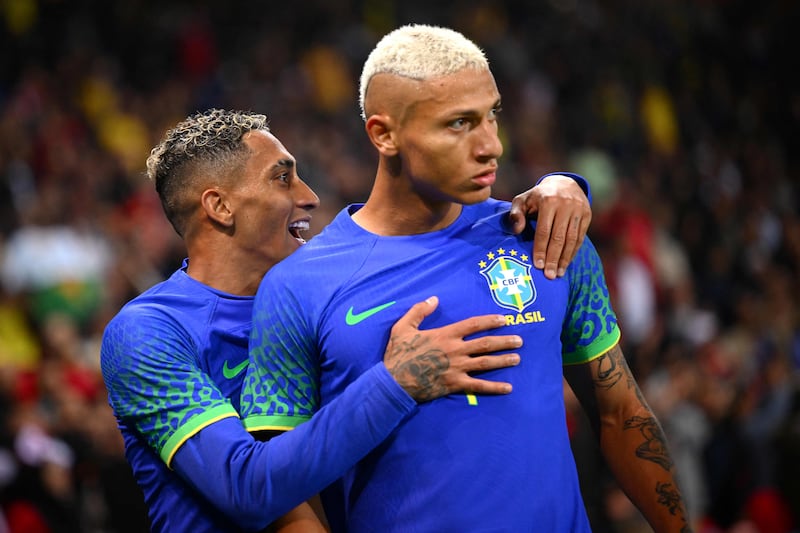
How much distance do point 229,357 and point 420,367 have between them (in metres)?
0.71

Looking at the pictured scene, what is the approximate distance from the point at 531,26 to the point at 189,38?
498cm

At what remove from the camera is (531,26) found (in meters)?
14.4

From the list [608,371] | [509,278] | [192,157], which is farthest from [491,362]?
[192,157]

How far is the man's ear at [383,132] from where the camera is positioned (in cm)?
284

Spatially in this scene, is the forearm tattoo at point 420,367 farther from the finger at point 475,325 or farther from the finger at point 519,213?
the finger at point 519,213

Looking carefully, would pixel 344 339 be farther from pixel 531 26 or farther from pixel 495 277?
pixel 531 26

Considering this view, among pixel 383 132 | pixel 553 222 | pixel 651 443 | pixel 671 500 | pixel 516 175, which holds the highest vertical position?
pixel 516 175

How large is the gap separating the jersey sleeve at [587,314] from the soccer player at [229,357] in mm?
120

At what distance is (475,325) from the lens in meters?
2.69

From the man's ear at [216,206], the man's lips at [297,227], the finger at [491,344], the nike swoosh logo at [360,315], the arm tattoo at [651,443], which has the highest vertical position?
the man's ear at [216,206]

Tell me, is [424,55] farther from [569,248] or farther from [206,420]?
[206,420]

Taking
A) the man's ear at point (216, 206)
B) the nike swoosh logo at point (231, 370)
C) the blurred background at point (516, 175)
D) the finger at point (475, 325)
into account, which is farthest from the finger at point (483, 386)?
the blurred background at point (516, 175)

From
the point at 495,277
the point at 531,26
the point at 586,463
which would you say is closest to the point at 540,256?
the point at 495,277

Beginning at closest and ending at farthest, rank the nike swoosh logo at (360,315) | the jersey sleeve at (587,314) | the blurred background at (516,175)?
the nike swoosh logo at (360,315) < the jersey sleeve at (587,314) < the blurred background at (516,175)
